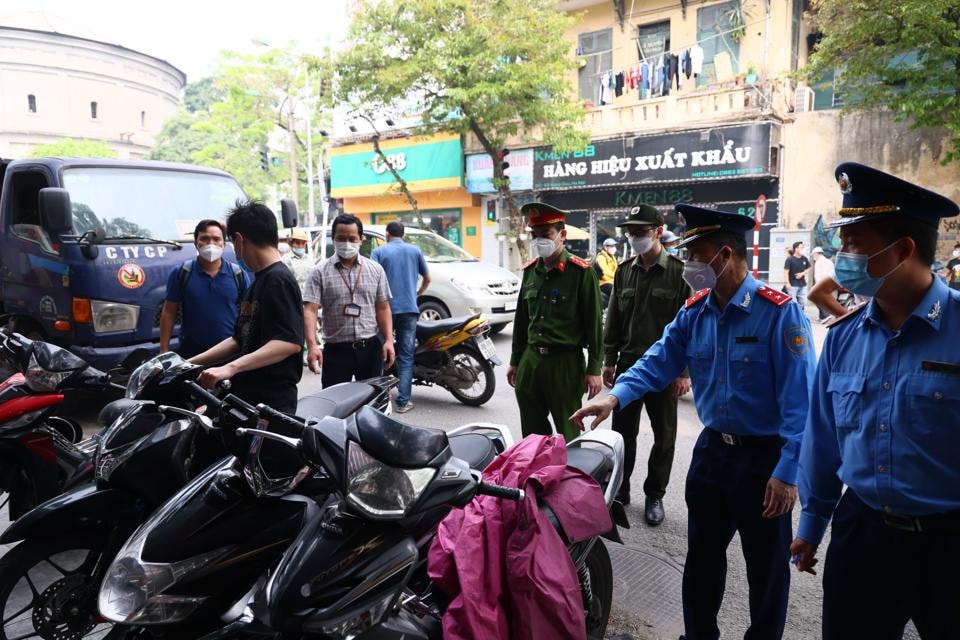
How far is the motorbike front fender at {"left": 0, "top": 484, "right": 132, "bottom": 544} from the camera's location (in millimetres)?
2520

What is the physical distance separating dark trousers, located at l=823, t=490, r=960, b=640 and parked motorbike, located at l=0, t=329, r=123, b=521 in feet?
10.2

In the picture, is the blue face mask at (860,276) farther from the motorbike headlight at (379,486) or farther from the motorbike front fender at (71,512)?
the motorbike front fender at (71,512)

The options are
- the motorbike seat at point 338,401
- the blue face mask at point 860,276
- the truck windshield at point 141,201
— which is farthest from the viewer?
the truck windshield at point 141,201

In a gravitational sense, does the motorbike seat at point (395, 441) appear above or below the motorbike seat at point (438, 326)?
above

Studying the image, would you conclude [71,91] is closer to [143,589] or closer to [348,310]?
[348,310]

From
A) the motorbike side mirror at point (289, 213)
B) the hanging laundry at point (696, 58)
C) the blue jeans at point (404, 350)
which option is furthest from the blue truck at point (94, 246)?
the hanging laundry at point (696, 58)

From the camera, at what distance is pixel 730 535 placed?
255 centimetres

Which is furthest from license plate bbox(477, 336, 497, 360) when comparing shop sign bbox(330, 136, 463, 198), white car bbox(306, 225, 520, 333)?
shop sign bbox(330, 136, 463, 198)

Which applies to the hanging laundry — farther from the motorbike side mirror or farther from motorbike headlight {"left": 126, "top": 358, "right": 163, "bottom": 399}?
motorbike headlight {"left": 126, "top": 358, "right": 163, "bottom": 399}

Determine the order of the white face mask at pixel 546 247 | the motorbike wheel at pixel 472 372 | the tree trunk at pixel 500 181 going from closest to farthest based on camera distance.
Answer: the white face mask at pixel 546 247 < the motorbike wheel at pixel 472 372 < the tree trunk at pixel 500 181

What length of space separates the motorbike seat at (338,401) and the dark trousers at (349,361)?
1.47 m

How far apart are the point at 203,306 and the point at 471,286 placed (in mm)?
5740

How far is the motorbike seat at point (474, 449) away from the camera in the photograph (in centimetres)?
274

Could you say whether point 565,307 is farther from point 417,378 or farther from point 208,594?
point 417,378
